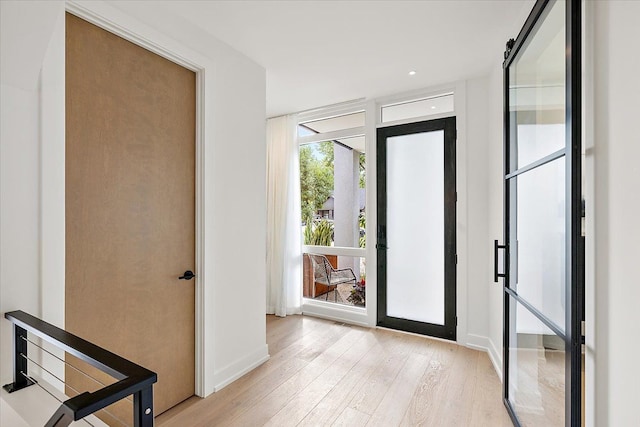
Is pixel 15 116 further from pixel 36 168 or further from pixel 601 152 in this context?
pixel 601 152

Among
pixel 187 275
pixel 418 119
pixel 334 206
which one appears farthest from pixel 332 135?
pixel 187 275

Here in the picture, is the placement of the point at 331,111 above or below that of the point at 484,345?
above

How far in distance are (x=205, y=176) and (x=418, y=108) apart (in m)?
2.36

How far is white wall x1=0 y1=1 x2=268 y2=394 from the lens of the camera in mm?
1358

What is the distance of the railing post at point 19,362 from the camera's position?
124 centimetres

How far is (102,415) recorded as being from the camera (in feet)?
5.94

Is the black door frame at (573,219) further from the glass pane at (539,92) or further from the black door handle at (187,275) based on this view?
the black door handle at (187,275)

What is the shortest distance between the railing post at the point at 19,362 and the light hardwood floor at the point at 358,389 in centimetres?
98

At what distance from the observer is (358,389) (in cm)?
240

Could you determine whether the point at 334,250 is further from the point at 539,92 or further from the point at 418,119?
the point at 539,92

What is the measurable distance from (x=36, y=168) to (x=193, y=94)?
1.12 metres

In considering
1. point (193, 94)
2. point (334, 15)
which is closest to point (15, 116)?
point (193, 94)

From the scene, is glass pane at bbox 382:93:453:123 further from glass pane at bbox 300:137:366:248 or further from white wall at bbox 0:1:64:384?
white wall at bbox 0:1:64:384

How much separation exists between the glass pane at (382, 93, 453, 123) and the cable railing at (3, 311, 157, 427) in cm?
337
